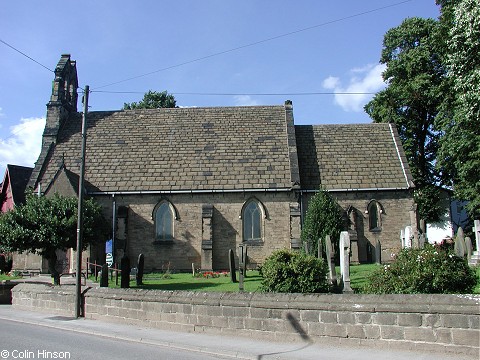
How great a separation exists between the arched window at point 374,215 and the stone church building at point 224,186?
6 centimetres

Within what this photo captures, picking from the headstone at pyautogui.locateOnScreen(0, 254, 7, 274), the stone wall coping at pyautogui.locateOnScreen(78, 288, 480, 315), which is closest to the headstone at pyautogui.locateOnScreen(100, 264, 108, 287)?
the stone wall coping at pyautogui.locateOnScreen(78, 288, 480, 315)

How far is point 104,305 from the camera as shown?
14.2 metres

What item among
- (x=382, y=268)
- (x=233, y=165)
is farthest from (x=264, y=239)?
(x=382, y=268)

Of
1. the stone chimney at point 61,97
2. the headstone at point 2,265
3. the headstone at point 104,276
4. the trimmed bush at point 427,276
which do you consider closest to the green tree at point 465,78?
the trimmed bush at point 427,276

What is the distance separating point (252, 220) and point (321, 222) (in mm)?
5133

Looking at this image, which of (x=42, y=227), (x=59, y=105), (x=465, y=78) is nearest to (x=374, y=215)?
(x=465, y=78)

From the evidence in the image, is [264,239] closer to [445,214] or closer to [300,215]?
[300,215]

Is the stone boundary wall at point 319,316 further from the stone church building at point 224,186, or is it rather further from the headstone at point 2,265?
the headstone at point 2,265

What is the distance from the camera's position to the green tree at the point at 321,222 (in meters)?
23.4

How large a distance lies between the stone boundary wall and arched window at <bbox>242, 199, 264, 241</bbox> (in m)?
14.0

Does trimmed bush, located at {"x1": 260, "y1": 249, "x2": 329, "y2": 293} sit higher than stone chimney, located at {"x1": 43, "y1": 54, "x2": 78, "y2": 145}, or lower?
lower

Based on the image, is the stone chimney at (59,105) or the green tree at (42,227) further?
the stone chimney at (59,105)

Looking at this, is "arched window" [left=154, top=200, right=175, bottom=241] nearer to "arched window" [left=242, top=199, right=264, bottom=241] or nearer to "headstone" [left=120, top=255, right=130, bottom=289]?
"arched window" [left=242, top=199, right=264, bottom=241]

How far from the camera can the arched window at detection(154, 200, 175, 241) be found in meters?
27.5
